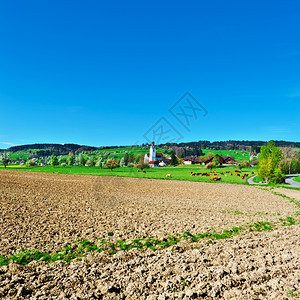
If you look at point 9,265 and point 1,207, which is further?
point 1,207

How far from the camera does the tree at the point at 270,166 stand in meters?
47.5

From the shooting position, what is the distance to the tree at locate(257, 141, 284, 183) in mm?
47472

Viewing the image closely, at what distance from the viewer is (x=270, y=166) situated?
47250mm

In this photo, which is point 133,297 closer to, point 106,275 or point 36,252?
point 106,275

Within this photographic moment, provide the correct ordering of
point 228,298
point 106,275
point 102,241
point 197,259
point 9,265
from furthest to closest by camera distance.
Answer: point 102,241 → point 197,259 → point 9,265 → point 106,275 → point 228,298

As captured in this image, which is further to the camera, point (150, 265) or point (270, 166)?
point (270, 166)

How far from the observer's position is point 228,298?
5.73 m

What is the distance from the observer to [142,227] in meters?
12.4

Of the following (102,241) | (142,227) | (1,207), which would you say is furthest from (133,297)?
(1,207)

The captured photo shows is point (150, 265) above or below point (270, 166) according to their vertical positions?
below

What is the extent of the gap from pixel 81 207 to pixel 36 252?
30.7ft

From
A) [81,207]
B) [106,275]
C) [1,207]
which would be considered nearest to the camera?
[106,275]

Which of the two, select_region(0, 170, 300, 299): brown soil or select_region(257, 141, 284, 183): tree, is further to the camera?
select_region(257, 141, 284, 183): tree

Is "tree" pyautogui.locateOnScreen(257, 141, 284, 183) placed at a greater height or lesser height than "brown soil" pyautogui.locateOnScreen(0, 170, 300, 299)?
greater
